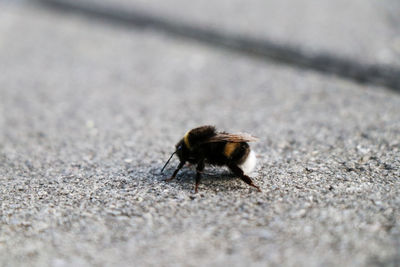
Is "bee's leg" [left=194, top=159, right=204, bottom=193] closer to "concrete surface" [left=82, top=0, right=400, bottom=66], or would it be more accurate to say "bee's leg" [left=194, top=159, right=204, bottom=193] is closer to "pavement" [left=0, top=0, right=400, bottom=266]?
"pavement" [left=0, top=0, right=400, bottom=266]

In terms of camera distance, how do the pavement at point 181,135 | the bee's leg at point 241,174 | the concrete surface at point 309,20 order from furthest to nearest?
the concrete surface at point 309,20 → the bee's leg at point 241,174 → the pavement at point 181,135

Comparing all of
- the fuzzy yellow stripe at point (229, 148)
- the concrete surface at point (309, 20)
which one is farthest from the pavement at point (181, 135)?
the fuzzy yellow stripe at point (229, 148)

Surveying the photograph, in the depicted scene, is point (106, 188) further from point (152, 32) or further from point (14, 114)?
point (152, 32)

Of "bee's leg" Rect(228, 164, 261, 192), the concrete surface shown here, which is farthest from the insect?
the concrete surface

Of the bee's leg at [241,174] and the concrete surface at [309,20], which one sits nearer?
the bee's leg at [241,174]

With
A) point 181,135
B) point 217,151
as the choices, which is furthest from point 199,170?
point 181,135

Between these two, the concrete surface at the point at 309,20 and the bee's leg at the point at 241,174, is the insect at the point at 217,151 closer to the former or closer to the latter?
the bee's leg at the point at 241,174

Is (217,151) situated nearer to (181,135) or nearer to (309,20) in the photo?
(181,135)
